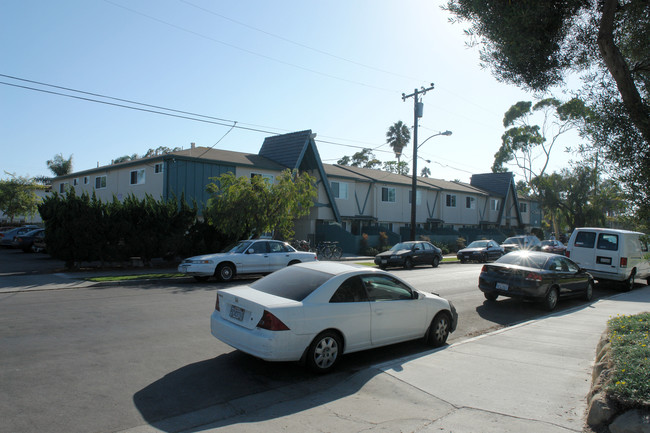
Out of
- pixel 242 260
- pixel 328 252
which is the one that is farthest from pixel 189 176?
pixel 242 260

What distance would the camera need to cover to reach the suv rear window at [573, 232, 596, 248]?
15.9 metres

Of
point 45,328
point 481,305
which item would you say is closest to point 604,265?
point 481,305

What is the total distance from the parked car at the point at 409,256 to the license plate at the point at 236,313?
17.5 meters

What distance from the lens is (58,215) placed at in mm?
17812

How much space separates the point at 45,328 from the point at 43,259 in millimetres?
18444

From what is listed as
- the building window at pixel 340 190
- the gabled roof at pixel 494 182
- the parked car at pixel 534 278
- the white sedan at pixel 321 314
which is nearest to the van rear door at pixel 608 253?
the parked car at pixel 534 278

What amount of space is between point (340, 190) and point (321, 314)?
98.4ft

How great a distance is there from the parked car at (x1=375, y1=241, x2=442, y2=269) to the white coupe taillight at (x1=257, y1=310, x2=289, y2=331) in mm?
17906

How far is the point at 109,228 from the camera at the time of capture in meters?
18.6

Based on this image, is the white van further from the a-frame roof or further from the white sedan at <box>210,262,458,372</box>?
the a-frame roof

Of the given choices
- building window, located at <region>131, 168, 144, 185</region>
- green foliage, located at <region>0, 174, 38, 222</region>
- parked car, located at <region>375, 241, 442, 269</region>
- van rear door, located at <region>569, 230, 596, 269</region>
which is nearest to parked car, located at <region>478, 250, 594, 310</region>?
van rear door, located at <region>569, 230, 596, 269</region>

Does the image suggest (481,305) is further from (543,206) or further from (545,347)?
(543,206)

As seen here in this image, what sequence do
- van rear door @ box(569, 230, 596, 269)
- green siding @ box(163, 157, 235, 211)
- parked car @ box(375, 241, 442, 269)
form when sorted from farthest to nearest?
green siding @ box(163, 157, 235, 211), parked car @ box(375, 241, 442, 269), van rear door @ box(569, 230, 596, 269)

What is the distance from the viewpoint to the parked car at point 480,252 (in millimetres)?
28281
